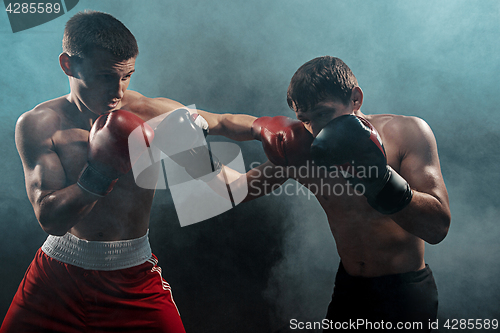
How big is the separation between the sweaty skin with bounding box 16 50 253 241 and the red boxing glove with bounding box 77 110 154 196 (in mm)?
50

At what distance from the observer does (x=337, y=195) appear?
1300 mm

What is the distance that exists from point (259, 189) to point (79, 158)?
2.64 feet

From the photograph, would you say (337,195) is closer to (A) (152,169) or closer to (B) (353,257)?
(B) (353,257)

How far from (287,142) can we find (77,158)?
33.3 inches

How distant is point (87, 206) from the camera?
3.48ft

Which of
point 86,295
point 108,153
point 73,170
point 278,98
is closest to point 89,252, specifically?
point 86,295

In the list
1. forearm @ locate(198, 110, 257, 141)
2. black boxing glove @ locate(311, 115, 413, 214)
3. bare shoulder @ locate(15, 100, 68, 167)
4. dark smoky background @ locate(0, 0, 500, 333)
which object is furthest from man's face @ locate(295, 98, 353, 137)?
bare shoulder @ locate(15, 100, 68, 167)

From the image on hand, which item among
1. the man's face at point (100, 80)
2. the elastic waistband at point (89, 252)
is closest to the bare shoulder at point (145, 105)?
the man's face at point (100, 80)

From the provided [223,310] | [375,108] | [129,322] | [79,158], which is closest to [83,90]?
[79,158]

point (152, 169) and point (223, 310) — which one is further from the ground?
point (152, 169)

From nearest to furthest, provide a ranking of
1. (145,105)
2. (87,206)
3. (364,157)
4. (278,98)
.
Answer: (364,157)
(87,206)
(145,105)
(278,98)

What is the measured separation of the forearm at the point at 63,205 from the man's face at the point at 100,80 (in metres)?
0.37

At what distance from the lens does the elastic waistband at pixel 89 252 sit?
1.17 m

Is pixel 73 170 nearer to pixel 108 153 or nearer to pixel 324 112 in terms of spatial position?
pixel 108 153
